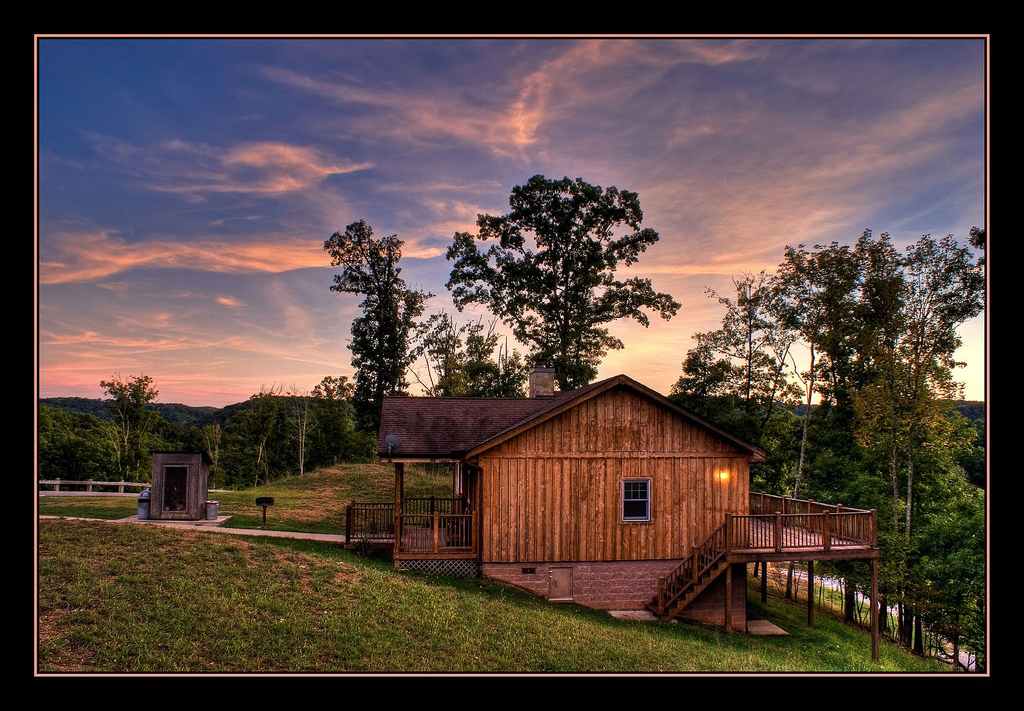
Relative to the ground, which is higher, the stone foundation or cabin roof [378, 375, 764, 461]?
cabin roof [378, 375, 764, 461]

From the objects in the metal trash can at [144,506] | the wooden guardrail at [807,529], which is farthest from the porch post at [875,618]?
the metal trash can at [144,506]

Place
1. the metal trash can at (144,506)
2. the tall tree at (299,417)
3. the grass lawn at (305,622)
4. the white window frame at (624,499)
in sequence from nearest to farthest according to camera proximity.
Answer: the grass lawn at (305,622) < the white window frame at (624,499) < the metal trash can at (144,506) < the tall tree at (299,417)

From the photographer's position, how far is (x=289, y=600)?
1061 cm

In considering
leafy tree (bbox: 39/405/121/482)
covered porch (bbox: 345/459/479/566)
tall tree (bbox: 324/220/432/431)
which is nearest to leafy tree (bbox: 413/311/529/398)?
tall tree (bbox: 324/220/432/431)

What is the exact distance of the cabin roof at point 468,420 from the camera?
1507 cm

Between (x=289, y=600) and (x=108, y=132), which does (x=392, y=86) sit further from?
(x=289, y=600)

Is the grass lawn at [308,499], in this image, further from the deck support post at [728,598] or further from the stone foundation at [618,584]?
the deck support post at [728,598]

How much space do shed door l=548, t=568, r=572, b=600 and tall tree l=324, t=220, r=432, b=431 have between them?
20263 millimetres

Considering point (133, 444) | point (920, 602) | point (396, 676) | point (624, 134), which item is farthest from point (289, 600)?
point (133, 444)

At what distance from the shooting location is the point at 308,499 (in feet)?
87.2

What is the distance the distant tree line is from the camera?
137ft

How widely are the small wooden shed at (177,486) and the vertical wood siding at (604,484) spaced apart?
10118mm

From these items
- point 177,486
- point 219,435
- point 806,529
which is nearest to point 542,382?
point 806,529

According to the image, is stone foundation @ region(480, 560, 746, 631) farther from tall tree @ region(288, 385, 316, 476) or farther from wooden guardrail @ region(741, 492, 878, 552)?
tall tree @ region(288, 385, 316, 476)
